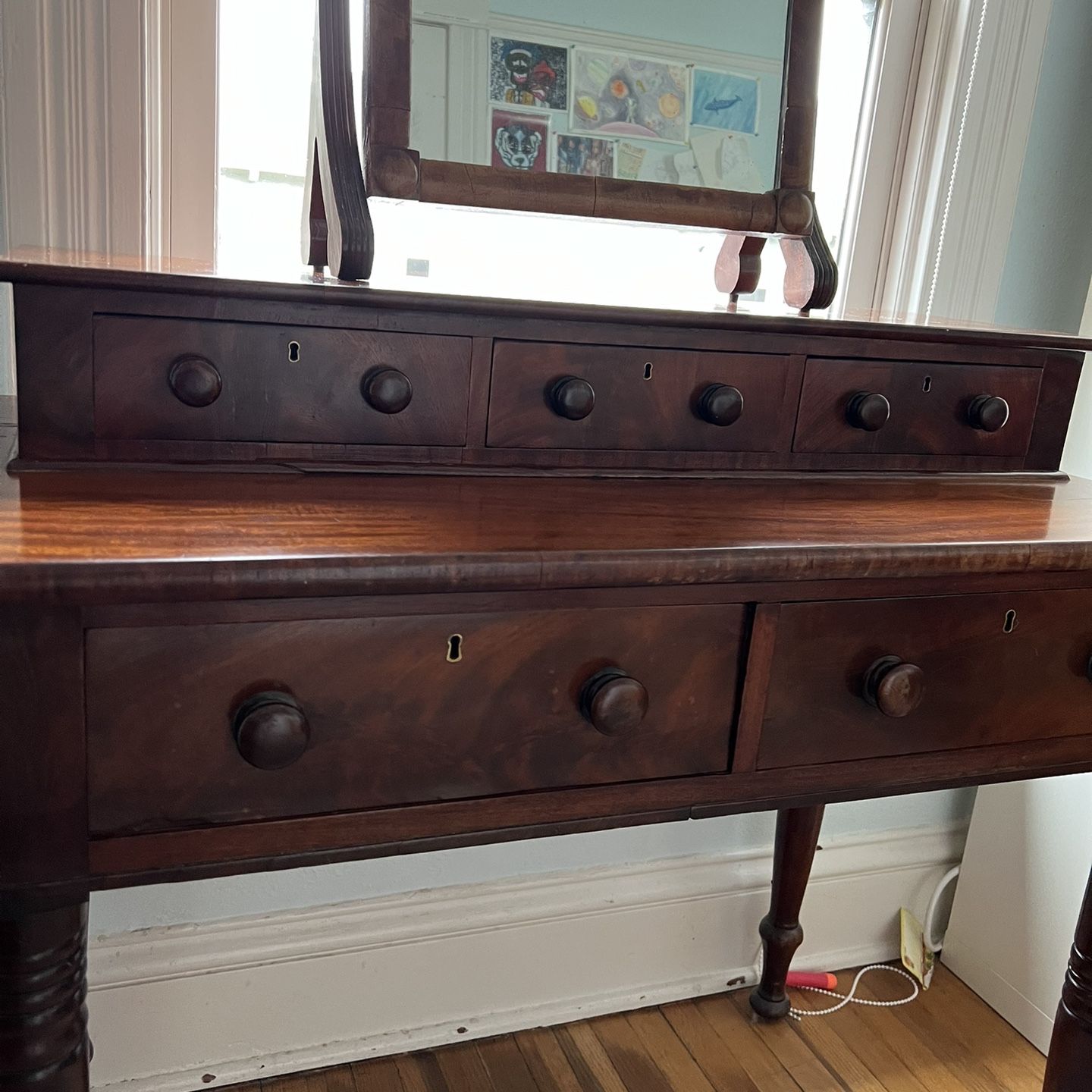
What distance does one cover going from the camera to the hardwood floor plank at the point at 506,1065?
59.6 inches

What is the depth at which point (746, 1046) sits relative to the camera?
163 centimetres

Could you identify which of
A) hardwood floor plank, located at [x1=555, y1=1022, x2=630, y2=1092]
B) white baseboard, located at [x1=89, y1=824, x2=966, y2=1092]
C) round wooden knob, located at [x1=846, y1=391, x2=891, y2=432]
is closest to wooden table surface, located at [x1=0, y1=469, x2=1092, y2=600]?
round wooden knob, located at [x1=846, y1=391, x2=891, y2=432]

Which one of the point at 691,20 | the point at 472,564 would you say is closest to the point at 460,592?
the point at 472,564

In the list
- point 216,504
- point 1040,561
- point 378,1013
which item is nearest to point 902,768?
point 1040,561

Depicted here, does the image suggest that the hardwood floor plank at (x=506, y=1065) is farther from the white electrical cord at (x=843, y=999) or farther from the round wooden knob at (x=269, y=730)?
the round wooden knob at (x=269, y=730)

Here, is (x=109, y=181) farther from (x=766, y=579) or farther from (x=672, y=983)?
(x=672, y=983)

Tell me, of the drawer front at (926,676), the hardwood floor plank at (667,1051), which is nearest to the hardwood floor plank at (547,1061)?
the hardwood floor plank at (667,1051)

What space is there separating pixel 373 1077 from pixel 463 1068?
0.41ft

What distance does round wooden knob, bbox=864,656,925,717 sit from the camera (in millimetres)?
852

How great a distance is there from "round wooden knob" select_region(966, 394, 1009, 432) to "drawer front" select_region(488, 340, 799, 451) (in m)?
0.22

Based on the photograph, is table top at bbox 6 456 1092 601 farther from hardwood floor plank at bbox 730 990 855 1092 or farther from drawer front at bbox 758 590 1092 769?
hardwood floor plank at bbox 730 990 855 1092

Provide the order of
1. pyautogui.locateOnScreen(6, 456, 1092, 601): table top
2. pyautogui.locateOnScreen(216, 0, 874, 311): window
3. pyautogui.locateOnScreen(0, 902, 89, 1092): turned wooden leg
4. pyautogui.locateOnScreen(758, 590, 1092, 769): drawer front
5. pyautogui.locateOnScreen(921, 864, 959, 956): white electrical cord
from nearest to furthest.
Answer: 1. pyautogui.locateOnScreen(6, 456, 1092, 601): table top
2. pyautogui.locateOnScreen(0, 902, 89, 1092): turned wooden leg
3. pyautogui.locateOnScreen(758, 590, 1092, 769): drawer front
4. pyautogui.locateOnScreen(216, 0, 874, 311): window
5. pyautogui.locateOnScreen(921, 864, 959, 956): white electrical cord

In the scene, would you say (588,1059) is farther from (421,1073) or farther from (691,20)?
(691,20)

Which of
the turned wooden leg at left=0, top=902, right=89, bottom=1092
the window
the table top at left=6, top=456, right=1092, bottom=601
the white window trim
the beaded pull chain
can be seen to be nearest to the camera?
the table top at left=6, top=456, right=1092, bottom=601
